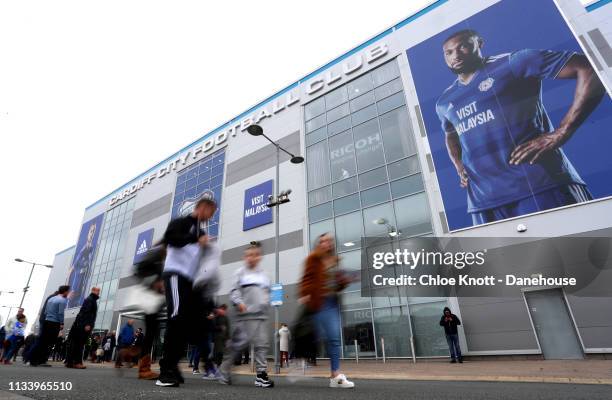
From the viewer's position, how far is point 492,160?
13.6 meters

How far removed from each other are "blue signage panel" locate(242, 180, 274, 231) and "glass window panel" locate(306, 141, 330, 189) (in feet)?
9.86

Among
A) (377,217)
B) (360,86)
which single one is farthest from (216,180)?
(377,217)

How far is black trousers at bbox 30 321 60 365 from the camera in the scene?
6.66m

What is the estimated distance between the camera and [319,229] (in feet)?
59.8

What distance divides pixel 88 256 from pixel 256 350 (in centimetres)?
4022

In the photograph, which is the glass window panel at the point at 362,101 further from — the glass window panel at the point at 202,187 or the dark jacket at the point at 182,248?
the dark jacket at the point at 182,248

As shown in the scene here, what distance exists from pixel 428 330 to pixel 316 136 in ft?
41.5

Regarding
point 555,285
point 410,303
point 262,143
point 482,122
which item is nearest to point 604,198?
point 555,285

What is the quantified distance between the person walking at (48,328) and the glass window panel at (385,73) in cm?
1746

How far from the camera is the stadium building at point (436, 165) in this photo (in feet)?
38.2

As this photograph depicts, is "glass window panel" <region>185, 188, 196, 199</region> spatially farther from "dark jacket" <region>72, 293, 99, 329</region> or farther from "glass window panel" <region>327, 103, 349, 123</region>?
"dark jacket" <region>72, 293, 99, 329</region>

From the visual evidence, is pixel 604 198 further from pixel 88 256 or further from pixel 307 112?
pixel 88 256

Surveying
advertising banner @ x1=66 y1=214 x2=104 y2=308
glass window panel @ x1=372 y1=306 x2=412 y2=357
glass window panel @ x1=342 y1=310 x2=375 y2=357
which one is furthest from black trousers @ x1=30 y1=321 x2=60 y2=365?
advertising banner @ x1=66 y1=214 x2=104 y2=308

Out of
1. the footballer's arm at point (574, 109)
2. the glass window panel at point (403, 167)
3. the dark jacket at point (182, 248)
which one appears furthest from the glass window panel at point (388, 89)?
the dark jacket at point (182, 248)
